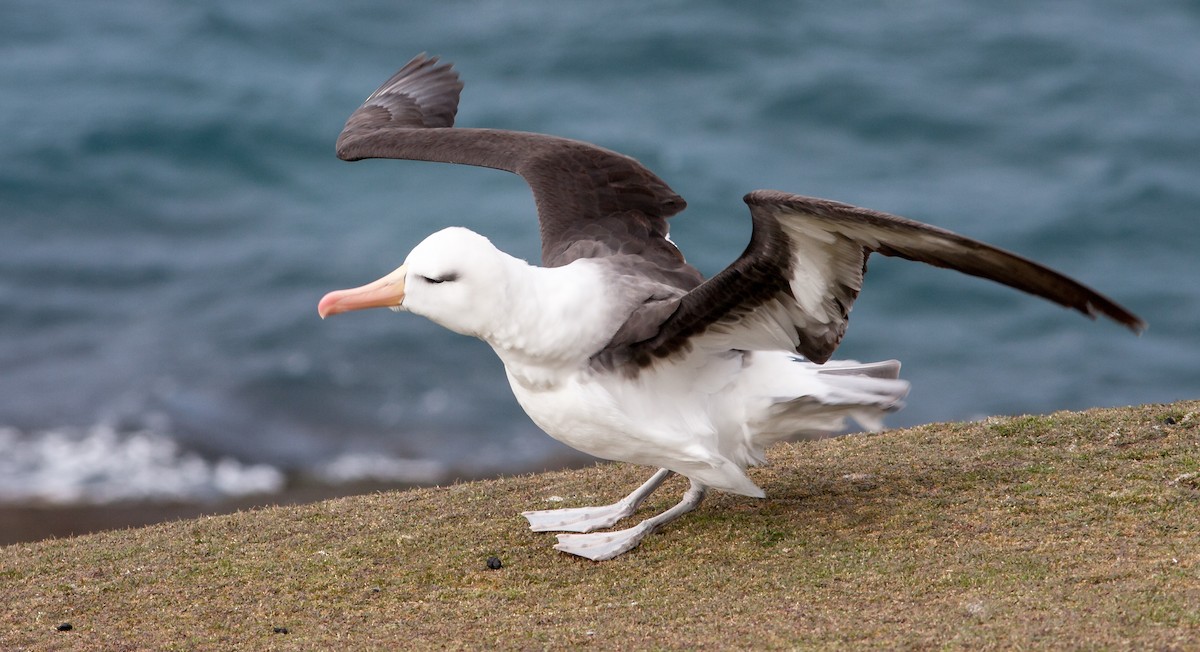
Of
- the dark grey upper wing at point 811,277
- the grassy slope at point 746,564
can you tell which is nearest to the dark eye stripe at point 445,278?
the dark grey upper wing at point 811,277

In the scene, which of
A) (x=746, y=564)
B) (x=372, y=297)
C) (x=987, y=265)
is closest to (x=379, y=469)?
(x=372, y=297)

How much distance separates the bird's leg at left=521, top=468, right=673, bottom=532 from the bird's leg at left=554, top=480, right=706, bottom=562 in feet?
0.58

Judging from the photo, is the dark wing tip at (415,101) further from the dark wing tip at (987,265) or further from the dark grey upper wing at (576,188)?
the dark wing tip at (987,265)

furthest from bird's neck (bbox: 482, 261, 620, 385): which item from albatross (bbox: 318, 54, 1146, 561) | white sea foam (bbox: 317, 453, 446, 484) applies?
white sea foam (bbox: 317, 453, 446, 484)

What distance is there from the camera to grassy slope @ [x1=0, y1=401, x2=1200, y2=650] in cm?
486

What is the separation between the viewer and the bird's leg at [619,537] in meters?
5.95

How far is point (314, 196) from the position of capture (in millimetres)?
20078

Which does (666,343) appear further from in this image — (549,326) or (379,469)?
Result: (379,469)

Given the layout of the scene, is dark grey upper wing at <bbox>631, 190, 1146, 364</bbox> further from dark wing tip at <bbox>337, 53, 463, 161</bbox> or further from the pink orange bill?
dark wing tip at <bbox>337, 53, 463, 161</bbox>

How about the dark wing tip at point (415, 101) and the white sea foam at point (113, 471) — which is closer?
the dark wing tip at point (415, 101)

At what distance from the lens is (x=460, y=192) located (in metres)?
20.3

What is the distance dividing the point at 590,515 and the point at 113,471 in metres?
8.16

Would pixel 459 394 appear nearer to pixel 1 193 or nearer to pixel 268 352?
pixel 268 352

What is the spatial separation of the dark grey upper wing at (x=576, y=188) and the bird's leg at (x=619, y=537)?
99 centimetres
